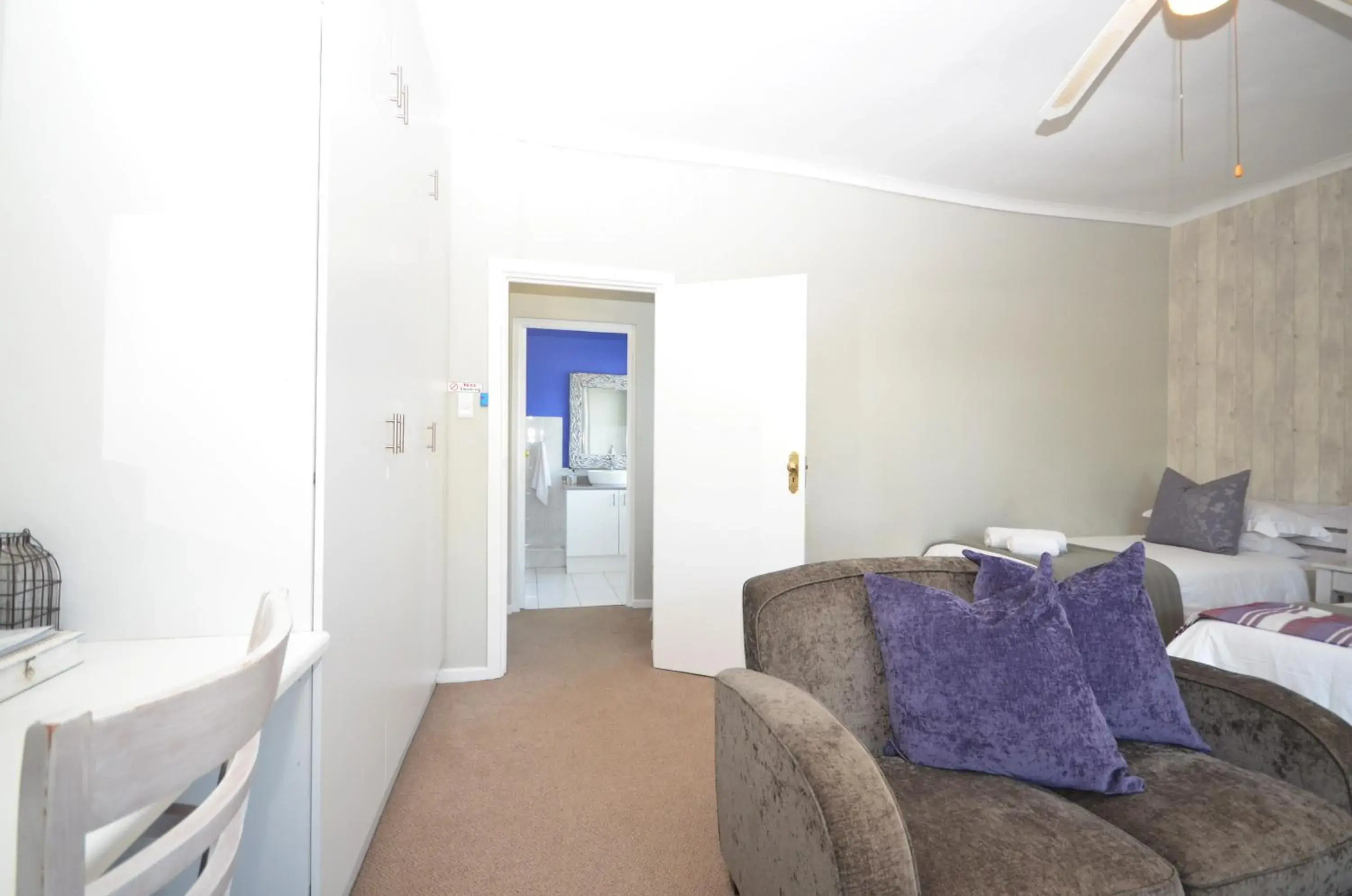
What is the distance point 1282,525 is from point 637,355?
388 centimetres

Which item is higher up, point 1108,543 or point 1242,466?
point 1242,466

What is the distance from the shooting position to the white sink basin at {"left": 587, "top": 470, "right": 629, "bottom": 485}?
6668mm

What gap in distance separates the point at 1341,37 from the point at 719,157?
8.42 ft

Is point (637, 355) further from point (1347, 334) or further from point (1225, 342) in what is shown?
point (1347, 334)

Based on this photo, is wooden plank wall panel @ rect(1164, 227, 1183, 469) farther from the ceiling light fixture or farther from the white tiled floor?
the white tiled floor

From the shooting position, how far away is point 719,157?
3400 mm

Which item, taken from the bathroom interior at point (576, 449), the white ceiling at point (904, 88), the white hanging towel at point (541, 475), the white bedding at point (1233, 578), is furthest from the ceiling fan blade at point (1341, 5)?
the white hanging towel at point (541, 475)

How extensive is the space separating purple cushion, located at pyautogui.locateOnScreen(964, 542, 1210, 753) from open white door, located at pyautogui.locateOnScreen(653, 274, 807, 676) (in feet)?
5.46

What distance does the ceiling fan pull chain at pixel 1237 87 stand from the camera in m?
2.30

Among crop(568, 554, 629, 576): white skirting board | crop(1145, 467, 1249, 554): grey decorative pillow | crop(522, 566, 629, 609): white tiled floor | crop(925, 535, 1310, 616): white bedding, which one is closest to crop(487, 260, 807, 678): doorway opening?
crop(925, 535, 1310, 616): white bedding

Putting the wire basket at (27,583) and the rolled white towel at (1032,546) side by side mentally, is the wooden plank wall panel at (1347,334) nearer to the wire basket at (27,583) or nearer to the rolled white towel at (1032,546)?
the rolled white towel at (1032,546)

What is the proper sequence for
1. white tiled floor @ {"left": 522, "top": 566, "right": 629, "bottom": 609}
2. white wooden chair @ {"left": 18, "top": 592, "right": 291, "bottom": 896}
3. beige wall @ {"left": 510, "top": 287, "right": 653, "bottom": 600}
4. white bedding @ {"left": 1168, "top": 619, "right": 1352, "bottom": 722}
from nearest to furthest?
white wooden chair @ {"left": 18, "top": 592, "right": 291, "bottom": 896} < white bedding @ {"left": 1168, "top": 619, "right": 1352, "bottom": 722} < beige wall @ {"left": 510, "top": 287, "right": 653, "bottom": 600} < white tiled floor @ {"left": 522, "top": 566, "right": 629, "bottom": 609}

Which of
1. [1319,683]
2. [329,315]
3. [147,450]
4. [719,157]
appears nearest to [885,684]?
[1319,683]

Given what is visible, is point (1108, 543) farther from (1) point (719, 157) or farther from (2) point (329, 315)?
(2) point (329, 315)
